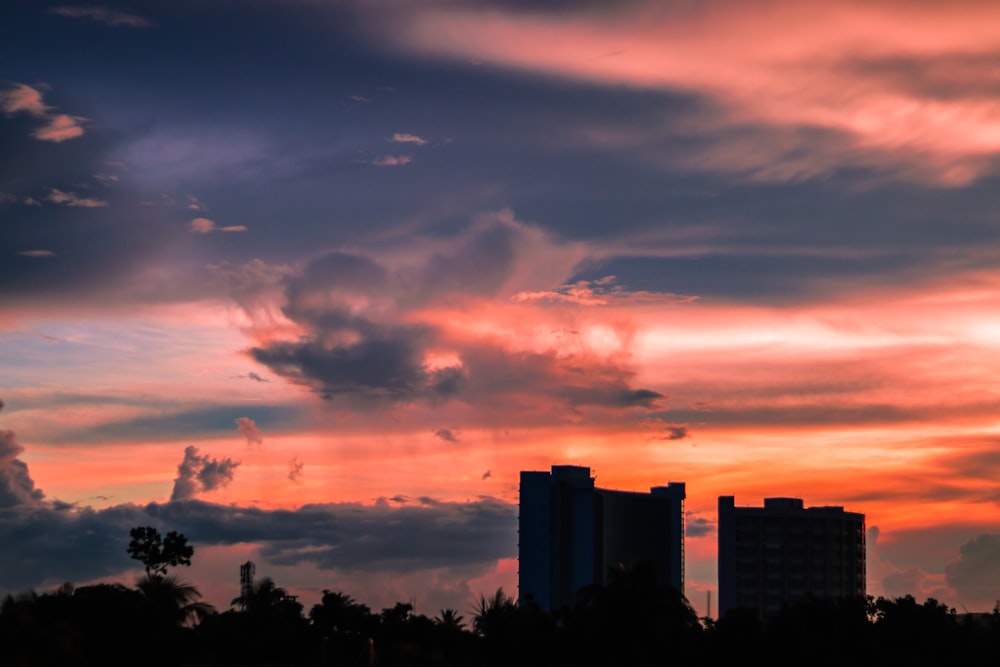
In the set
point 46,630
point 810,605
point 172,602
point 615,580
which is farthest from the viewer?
point 810,605

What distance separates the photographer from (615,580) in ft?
315

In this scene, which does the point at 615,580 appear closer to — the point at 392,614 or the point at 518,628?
the point at 518,628

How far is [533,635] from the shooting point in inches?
3740

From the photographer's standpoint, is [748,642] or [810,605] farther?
[810,605]

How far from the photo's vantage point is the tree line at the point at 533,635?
8181cm

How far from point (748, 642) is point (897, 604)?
3851 cm

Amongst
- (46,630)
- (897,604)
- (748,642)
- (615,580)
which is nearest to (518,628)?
(615,580)

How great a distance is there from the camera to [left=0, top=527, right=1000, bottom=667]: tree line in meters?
81.8

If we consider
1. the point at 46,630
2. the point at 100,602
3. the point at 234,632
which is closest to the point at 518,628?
the point at 234,632

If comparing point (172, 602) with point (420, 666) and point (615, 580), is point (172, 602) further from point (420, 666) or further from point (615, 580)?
point (615, 580)

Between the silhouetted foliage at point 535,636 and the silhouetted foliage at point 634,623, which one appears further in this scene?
the silhouetted foliage at point 634,623

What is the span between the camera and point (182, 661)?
8100 cm

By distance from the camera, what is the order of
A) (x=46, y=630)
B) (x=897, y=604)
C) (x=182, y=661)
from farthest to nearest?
1. (x=897, y=604)
2. (x=182, y=661)
3. (x=46, y=630)

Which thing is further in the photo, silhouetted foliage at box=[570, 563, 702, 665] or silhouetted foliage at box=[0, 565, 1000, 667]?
silhouetted foliage at box=[570, 563, 702, 665]
